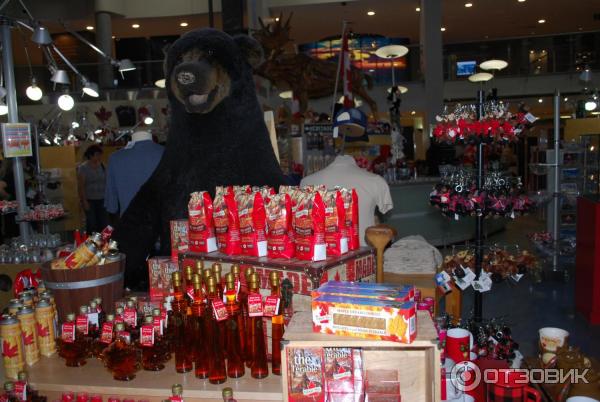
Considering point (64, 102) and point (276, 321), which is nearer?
point (276, 321)

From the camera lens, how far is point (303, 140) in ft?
26.8

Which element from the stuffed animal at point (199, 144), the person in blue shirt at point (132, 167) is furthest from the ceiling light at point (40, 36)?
the stuffed animal at point (199, 144)

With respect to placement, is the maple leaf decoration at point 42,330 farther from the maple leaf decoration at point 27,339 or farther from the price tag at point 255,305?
the price tag at point 255,305

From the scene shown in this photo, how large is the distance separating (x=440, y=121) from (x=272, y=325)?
7.21 ft

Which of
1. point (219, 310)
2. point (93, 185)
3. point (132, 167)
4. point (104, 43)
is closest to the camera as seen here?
point (219, 310)

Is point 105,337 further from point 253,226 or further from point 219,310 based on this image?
point 253,226

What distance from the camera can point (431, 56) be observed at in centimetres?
1163

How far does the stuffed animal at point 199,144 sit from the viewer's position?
3.51m

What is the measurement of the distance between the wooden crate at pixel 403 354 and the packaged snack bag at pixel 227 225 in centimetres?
58

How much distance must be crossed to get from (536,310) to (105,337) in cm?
→ 437

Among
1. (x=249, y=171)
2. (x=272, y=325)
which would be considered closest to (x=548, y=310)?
(x=249, y=171)

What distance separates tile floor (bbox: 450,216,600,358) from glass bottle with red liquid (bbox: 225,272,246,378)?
2839 millimetres

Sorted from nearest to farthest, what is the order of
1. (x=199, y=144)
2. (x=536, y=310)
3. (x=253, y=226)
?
(x=253, y=226) < (x=199, y=144) < (x=536, y=310)

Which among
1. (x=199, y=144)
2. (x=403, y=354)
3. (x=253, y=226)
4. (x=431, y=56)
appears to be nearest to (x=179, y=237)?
(x=253, y=226)
